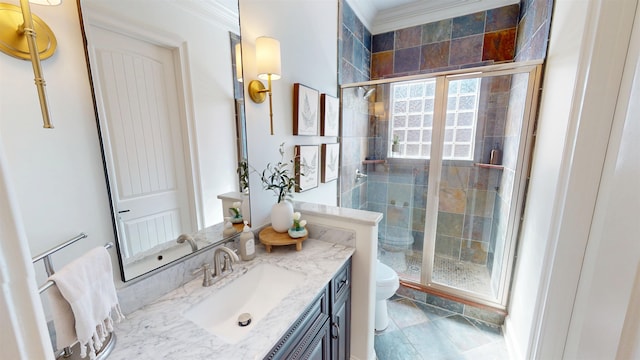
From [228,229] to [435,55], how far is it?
2670mm

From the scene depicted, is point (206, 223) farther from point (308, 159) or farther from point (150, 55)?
point (308, 159)

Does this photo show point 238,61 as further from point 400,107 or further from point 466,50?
point 466,50

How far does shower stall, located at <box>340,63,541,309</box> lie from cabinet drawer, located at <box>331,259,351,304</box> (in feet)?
3.79

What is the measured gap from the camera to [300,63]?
66.9 inches

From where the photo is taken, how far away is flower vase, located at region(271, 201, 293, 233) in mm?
1409

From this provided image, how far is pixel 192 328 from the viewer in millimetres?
820

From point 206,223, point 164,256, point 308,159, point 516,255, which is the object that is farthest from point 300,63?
point 516,255

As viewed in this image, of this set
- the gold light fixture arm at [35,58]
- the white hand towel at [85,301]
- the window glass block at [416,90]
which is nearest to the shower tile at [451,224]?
the window glass block at [416,90]

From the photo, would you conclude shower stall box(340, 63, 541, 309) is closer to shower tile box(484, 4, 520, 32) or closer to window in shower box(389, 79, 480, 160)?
window in shower box(389, 79, 480, 160)

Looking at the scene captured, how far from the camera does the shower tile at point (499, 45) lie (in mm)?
2314

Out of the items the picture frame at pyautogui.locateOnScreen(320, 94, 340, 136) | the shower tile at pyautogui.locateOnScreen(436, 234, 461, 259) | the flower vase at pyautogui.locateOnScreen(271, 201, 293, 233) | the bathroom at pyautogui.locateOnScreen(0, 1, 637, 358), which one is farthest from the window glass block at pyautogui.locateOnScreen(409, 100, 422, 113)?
the flower vase at pyautogui.locateOnScreen(271, 201, 293, 233)

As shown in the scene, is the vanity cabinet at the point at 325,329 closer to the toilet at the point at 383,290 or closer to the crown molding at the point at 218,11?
the toilet at the point at 383,290

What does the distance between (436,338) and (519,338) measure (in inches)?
19.6

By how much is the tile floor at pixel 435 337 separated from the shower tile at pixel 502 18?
263cm
